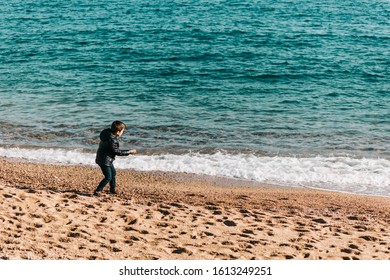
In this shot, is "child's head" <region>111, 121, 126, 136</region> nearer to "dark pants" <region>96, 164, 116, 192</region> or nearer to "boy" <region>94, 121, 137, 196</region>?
"boy" <region>94, 121, 137, 196</region>

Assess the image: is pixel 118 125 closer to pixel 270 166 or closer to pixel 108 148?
pixel 108 148

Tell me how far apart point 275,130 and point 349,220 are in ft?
24.1

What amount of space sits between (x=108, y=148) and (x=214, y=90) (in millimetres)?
12208

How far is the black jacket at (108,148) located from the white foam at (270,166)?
3546mm

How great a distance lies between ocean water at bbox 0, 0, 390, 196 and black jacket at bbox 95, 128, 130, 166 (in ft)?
11.9

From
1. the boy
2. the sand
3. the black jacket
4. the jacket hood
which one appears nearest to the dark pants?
the boy

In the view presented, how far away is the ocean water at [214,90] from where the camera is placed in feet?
49.5

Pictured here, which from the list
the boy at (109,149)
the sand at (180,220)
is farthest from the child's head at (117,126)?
the sand at (180,220)

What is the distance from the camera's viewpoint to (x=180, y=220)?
32.1ft

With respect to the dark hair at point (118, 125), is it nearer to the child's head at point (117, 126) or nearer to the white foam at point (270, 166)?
the child's head at point (117, 126)

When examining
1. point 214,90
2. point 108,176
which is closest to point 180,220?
point 108,176

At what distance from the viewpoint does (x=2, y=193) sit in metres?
10.6
